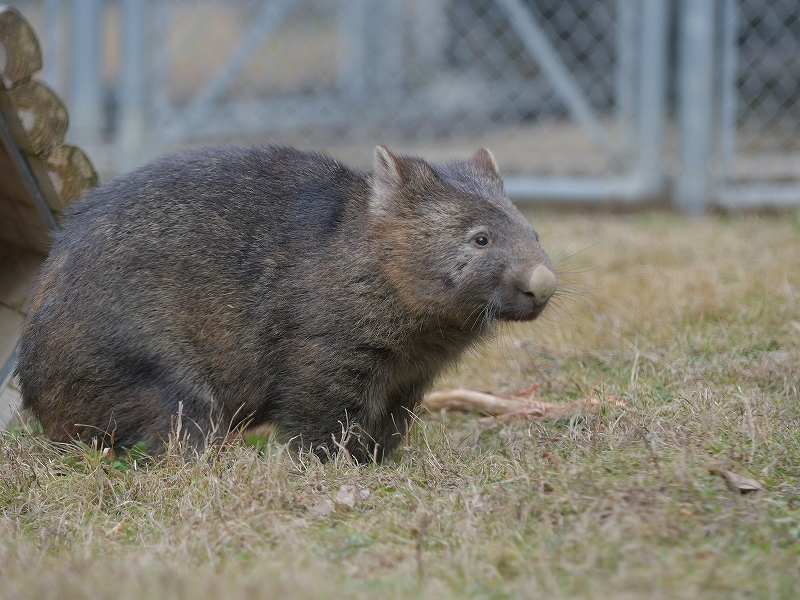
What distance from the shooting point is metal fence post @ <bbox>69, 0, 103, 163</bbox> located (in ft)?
26.5

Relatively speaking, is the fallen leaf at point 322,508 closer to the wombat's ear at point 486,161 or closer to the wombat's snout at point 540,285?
the wombat's snout at point 540,285

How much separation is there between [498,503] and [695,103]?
5516mm

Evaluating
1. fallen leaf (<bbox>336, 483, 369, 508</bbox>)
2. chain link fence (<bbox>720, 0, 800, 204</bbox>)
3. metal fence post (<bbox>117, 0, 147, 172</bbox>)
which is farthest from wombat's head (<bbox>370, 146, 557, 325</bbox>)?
metal fence post (<bbox>117, 0, 147, 172</bbox>)

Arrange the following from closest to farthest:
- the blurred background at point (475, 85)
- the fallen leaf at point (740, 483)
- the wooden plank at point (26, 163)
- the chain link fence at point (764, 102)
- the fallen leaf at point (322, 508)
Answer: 1. the fallen leaf at point (740, 483)
2. the fallen leaf at point (322, 508)
3. the wooden plank at point (26, 163)
4. the blurred background at point (475, 85)
5. the chain link fence at point (764, 102)

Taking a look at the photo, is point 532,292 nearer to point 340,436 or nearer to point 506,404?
point 506,404

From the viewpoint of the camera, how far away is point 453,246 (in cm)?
399

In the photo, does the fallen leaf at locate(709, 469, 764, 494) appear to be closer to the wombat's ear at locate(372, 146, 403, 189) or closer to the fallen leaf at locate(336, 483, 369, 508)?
the fallen leaf at locate(336, 483, 369, 508)

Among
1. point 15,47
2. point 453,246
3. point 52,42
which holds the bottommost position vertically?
point 453,246

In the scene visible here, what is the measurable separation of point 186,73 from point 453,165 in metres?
7.55

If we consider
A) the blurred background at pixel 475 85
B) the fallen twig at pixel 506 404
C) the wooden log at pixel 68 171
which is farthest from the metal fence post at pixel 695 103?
the wooden log at pixel 68 171

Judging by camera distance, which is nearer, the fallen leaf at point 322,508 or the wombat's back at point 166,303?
the fallen leaf at point 322,508

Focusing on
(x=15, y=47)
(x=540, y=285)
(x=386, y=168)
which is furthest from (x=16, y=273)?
(x=540, y=285)

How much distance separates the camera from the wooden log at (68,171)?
443 centimetres

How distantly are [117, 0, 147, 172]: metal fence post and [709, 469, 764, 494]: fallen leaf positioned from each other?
20.6 feet
